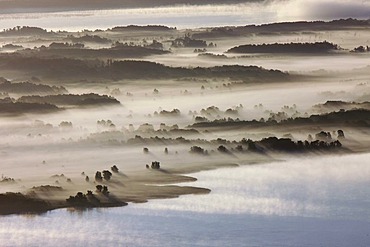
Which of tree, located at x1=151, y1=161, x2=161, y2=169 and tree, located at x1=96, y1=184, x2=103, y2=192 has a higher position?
tree, located at x1=151, y1=161, x2=161, y2=169

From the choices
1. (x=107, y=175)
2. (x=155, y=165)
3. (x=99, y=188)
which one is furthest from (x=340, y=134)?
(x=99, y=188)

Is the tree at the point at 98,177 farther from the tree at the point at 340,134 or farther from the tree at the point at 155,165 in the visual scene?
the tree at the point at 340,134

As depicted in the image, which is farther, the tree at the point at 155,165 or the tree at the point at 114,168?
the tree at the point at 155,165

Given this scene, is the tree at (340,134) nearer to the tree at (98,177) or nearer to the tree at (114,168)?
the tree at (114,168)

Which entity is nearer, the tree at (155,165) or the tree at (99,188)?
the tree at (99,188)

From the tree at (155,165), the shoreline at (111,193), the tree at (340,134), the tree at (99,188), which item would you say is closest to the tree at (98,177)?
the shoreline at (111,193)

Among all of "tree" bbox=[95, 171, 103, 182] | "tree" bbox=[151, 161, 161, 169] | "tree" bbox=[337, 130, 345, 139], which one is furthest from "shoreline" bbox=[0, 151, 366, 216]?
"tree" bbox=[337, 130, 345, 139]

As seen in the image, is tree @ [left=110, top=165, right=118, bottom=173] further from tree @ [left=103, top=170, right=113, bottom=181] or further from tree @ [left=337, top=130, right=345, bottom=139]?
tree @ [left=337, top=130, right=345, bottom=139]

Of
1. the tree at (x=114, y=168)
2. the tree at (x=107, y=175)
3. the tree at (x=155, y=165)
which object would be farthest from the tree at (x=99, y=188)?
the tree at (x=155, y=165)

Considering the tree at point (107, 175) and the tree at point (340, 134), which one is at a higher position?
the tree at point (340, 134)

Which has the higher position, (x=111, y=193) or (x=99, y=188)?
(x=99, y=188)

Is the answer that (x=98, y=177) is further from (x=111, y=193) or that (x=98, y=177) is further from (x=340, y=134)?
(x=340, y=134)

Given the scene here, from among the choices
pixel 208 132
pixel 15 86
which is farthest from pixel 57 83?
pixel 208 132

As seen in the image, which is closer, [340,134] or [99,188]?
[99,188]
